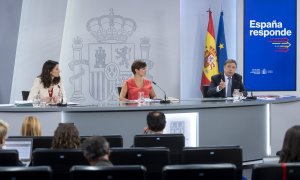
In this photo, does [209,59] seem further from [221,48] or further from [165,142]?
[165,142]

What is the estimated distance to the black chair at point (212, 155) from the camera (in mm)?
4578

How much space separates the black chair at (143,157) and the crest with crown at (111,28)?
6.49m

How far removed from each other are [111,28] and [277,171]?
7434 millimetres

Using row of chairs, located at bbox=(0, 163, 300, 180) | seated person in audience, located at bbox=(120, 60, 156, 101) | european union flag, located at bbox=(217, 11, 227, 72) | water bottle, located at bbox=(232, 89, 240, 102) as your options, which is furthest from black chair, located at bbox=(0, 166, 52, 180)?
european union flag, located at bbox=(217, 11, 227, 72)

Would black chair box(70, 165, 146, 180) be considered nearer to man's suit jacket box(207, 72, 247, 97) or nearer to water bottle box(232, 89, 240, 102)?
water bottle box(232, 89, 240, 102)

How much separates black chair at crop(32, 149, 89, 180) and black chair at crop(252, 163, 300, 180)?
1.37m

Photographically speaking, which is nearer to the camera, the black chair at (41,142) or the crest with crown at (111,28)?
the black chair at (41,142)

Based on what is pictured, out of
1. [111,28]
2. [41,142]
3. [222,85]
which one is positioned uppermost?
[111,28]

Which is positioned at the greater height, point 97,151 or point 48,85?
point 48,85

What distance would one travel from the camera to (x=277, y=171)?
369 centimetres

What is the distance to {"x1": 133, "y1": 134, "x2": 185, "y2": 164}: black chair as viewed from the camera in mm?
5391

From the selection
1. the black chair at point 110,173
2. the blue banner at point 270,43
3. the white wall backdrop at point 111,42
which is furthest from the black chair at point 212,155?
the blue banner at point 270,43

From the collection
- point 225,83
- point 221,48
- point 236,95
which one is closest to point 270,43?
Answer: point 221,48

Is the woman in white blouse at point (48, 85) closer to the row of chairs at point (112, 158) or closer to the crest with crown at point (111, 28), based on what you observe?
the crest with crown at point (111, 28)
